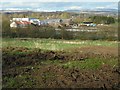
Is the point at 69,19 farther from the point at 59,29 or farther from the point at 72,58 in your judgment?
the point at 72,58

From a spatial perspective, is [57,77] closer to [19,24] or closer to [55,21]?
[19,24]

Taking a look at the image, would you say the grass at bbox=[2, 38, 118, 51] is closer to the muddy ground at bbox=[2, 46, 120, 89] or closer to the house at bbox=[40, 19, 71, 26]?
the house at bbox=[40, 19, 71, 26]

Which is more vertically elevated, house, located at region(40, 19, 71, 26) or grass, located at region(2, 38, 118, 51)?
house, located at region(40, 19, 71, 26)

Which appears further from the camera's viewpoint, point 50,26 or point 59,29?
point 59,29

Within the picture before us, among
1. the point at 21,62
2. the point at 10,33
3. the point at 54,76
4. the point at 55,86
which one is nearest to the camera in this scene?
the point at 55,86

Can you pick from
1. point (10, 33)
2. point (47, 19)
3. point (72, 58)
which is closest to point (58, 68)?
point (72, 58)

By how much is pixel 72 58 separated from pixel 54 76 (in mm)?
2549

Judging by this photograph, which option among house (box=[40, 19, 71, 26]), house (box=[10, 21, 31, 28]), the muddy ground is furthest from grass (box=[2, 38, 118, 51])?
the muddy ground

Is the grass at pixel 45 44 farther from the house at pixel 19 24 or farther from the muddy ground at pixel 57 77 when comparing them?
the muddy ground at pixel 57 77

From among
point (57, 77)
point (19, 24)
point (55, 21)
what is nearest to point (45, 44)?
point (19, 24)

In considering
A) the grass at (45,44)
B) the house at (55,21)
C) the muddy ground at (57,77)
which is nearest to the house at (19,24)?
the grass at (45,44)

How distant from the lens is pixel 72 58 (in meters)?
8.09

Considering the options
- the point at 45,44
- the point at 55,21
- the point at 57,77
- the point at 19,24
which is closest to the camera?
the point at 57,77

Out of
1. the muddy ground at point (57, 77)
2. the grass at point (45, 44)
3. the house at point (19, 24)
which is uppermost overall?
the house at point (19, 24)
